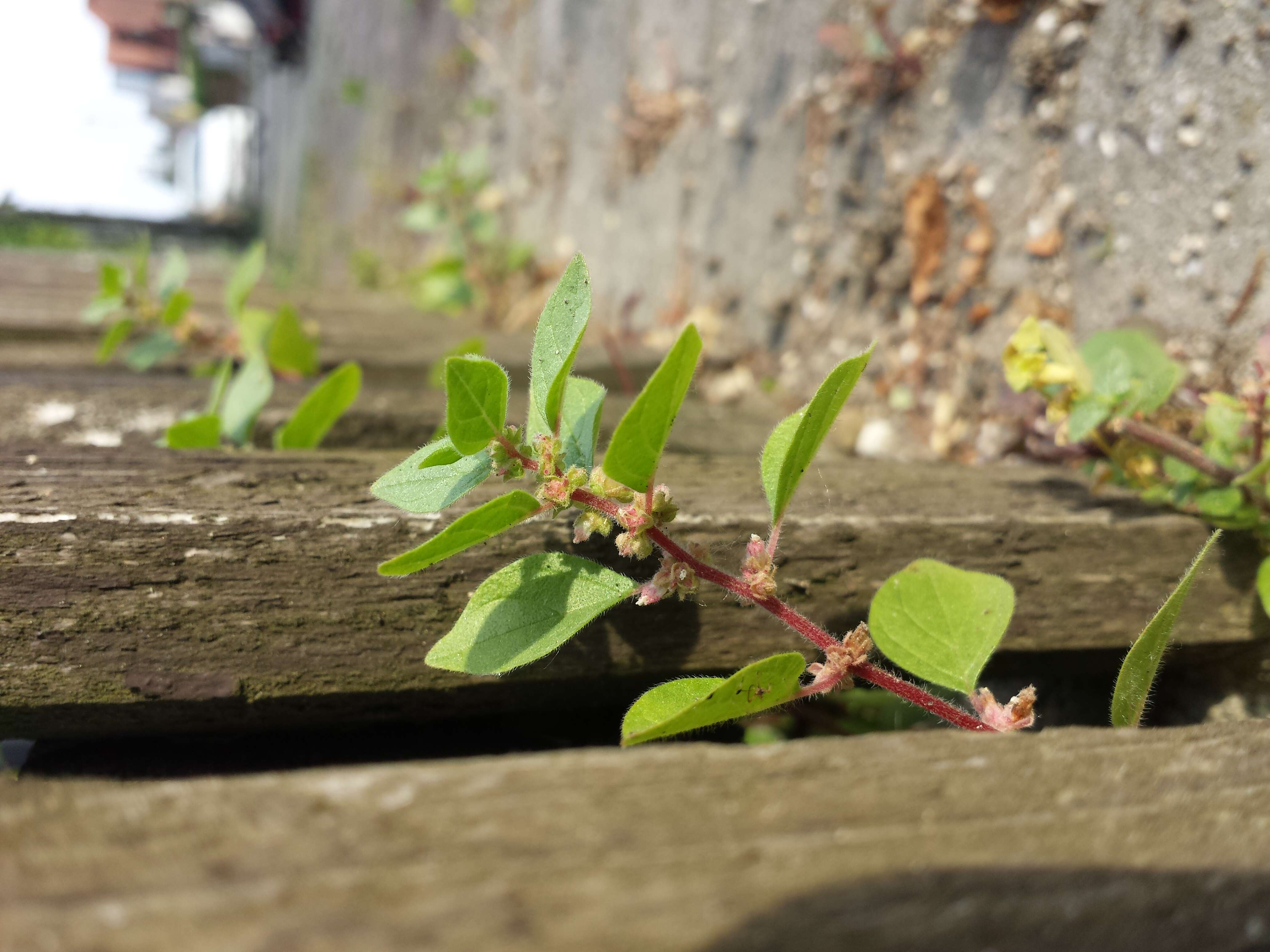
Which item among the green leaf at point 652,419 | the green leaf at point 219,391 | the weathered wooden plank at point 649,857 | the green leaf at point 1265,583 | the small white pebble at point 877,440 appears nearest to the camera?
the weathered wooden plank at point 649,857

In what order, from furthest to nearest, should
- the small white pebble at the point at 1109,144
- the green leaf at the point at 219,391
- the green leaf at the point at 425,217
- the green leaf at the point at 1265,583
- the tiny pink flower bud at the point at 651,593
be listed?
1. the green leaf at the point at 425,217
2. the small white pebble at the point at 1109,144
3. the green leaf at the point at 219,391
4. the green leaf at the point at 1265,583
5. the tiny pink flower bud at the point at 651,593

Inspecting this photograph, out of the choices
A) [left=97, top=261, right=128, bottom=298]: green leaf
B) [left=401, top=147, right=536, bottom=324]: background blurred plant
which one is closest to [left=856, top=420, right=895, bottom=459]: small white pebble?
[left=97, top=261, right=128, bottom=298]: green leaf

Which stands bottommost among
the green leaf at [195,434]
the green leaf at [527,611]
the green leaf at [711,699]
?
the green leaf at [711,699]

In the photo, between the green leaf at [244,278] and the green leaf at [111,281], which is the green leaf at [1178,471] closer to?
the green leaf at [244,278]

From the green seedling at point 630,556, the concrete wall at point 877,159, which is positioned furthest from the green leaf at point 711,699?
the concrete wall at point 877,159

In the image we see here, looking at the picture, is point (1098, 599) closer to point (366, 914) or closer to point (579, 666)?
point (579, 666)

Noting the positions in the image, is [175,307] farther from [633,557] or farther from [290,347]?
[633,557]
